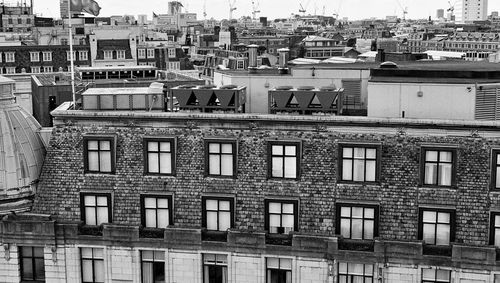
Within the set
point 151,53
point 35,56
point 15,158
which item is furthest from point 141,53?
point 15,158

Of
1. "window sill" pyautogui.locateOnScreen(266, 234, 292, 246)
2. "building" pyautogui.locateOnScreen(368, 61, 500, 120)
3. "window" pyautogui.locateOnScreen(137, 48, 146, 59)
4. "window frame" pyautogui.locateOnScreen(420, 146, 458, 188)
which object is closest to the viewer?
"window frame" pyautogui.locateOnScreen(420, 146, 458, 188)

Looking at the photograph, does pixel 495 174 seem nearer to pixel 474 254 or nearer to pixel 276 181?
pixel 474 254

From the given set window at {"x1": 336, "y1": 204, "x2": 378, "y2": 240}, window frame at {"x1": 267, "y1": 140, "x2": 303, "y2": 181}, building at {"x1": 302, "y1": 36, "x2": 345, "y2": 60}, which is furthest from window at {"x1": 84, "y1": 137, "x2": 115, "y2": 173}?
building at {"x1": 302, "y1": 36, "x2": 345, "y2": 60}

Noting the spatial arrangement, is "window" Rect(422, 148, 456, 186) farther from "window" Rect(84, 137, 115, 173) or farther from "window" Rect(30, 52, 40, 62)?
"window" Rect(30, 52, 40, 62)

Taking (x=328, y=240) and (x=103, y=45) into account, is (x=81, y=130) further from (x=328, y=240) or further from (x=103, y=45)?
(x=103, y=45)

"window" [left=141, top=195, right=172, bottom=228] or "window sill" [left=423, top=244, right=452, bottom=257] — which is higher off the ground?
"window" [left=141, top=195, right=172, bottom=228]

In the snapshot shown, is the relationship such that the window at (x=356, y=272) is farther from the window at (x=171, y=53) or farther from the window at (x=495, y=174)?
the window at (x=171, y=53)

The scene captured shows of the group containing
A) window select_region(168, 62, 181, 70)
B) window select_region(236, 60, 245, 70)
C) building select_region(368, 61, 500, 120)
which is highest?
building select_region(368, 61, 500, 120)
